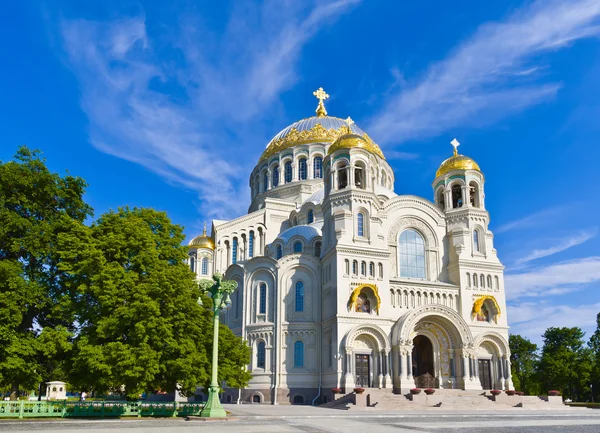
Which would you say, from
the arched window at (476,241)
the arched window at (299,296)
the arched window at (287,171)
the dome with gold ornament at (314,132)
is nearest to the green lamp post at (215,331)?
the arched window at (299,296)

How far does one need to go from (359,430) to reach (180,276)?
10594 millimetres

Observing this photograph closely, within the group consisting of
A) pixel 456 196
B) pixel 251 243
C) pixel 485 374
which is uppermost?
pixel 456 196

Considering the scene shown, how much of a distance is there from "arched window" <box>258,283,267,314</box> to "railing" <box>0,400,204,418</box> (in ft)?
47.3

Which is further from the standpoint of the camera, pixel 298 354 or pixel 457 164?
pixel 457 164

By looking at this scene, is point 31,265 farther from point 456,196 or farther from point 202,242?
point 456,196

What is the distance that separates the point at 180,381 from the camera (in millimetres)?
22500

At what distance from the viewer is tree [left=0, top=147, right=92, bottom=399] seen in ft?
69.2

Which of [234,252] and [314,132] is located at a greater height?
[314,132]

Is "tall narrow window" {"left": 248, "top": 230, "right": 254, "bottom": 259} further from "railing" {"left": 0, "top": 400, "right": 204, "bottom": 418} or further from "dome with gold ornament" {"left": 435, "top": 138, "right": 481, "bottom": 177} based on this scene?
"railing" {"left": 0, "top": 400, "right": 204, "bottom": 418}

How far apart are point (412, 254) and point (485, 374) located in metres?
9.52

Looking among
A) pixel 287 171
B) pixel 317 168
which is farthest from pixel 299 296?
pixel 287 171

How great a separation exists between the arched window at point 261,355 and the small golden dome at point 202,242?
571 inches

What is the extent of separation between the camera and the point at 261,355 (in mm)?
37125

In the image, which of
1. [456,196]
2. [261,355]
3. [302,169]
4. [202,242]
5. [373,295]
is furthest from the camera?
[302,169]
